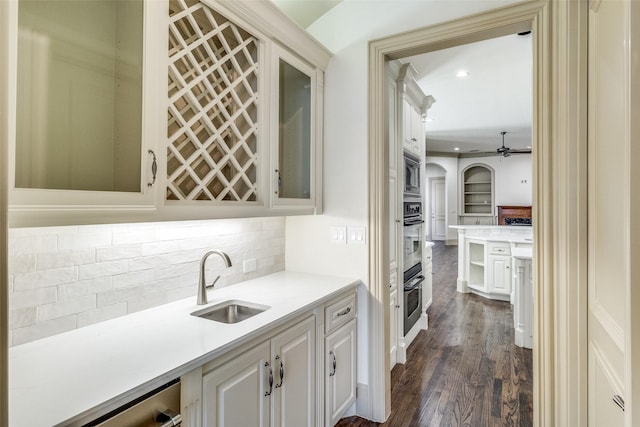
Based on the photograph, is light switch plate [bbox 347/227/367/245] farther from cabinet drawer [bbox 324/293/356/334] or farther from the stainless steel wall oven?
the stainless steel wall oven

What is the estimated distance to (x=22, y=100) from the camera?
3.16 feet

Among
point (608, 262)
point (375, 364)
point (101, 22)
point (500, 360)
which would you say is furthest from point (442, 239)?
point (101, 22)

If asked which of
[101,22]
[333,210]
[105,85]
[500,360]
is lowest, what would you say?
[500,360]

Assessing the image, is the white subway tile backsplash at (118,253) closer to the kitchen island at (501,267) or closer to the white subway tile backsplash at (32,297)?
the white subway tile backsplash at (32,297)

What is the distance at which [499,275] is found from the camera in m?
4.66

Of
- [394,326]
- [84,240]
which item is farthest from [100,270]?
[394,326]

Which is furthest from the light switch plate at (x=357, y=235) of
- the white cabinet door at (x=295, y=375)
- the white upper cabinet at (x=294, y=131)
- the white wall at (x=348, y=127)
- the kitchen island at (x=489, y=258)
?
the kitchen island at (x=489, y=258)

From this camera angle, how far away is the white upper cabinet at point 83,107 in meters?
0.96

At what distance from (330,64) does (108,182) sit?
5.35ft

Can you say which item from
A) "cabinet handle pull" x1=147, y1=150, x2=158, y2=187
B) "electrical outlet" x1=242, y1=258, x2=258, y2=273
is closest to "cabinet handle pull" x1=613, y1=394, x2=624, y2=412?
"cabinet handle pull" x1=147, y1=150, x2=158, y2=187

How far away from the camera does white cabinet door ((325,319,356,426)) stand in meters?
1.83

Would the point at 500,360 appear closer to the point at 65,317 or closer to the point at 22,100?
the point at 65,317

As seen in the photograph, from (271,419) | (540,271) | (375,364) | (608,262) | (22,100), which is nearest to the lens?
(22,100)

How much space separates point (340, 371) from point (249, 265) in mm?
841
